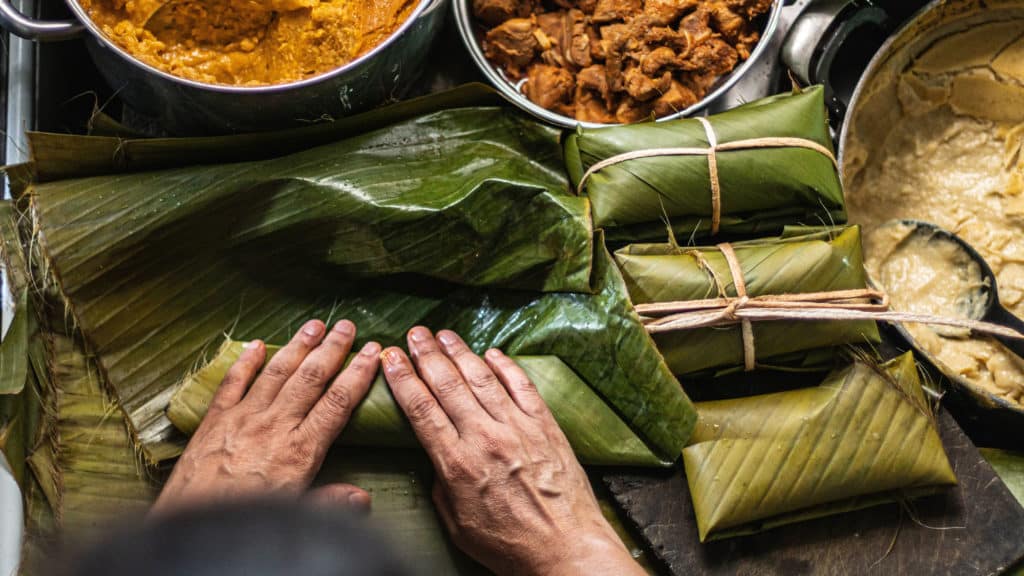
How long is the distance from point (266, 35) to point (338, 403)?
0.63 metres

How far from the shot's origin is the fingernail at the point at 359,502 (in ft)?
4.10

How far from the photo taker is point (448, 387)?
1.29 m

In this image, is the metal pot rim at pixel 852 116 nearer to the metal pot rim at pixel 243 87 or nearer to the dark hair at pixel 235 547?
the metal pot rim at pixel 243 87

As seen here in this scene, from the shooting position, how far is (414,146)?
1.45 metres

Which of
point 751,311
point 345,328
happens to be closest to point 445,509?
point 345,328

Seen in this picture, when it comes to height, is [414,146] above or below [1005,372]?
above

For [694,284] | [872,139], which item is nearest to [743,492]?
[694,284]

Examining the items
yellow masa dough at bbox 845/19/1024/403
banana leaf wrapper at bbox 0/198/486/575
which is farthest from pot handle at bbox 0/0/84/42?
yellow masa dough at bbox 845/19/1024/403

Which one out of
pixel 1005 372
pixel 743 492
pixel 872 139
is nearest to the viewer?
pixel 743 492

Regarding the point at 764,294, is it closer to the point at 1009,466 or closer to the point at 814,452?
A: the point at 814,452

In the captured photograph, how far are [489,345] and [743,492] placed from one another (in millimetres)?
496

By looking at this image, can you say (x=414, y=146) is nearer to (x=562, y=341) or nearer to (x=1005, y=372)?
(x=562, y=341)

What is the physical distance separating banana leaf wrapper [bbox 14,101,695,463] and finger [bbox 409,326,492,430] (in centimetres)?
9

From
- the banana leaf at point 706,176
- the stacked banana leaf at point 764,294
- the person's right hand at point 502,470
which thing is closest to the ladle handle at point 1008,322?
the stacked banana leaf at point 764,294
